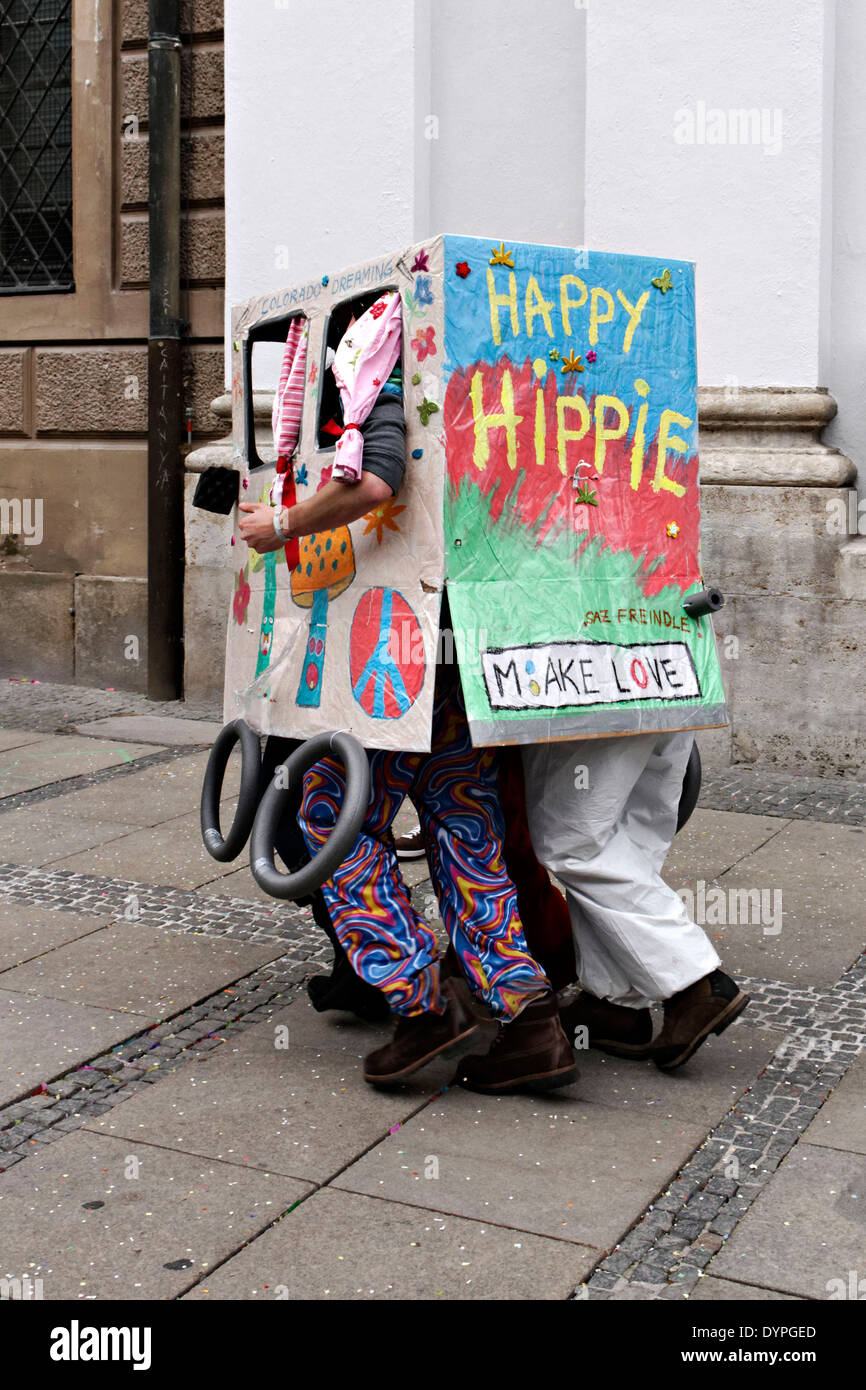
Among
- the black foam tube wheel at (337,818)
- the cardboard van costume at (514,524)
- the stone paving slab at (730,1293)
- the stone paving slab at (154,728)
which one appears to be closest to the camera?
the stone paving slab at (730,1293)

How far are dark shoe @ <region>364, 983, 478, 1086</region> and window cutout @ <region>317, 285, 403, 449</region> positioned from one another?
130 cm

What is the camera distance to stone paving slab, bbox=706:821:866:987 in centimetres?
432

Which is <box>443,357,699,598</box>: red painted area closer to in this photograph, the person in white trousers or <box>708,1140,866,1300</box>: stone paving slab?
the person in white trousers

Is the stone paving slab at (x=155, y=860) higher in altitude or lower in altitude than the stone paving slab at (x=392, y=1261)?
higher

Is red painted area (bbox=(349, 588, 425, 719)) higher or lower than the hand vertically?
lower

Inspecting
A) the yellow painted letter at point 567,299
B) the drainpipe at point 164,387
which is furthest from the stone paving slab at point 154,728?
the yellow painted letter at point 567,299

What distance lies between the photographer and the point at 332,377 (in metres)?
3.57

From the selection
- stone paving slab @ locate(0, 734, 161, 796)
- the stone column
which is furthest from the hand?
the stone column

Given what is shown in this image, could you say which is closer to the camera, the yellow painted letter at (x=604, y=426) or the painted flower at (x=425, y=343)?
the painted flower at (x=425, y=343)

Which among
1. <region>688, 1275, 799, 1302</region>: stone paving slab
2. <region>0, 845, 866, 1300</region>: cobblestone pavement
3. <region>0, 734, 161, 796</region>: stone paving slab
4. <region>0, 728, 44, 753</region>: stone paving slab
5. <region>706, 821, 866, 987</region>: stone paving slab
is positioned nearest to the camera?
<region>688, 1275, 799, 1302</region>: stone paving slab

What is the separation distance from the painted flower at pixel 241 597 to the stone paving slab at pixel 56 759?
2793 millimetres

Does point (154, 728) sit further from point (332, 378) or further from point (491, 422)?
point (491, 422)

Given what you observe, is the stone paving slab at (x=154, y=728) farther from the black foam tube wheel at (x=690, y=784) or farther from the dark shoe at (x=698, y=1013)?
the dark shoe at (x=698, y=1013)

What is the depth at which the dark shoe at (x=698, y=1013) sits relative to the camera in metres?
3.45
